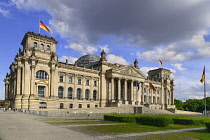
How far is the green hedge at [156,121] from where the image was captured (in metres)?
27.0

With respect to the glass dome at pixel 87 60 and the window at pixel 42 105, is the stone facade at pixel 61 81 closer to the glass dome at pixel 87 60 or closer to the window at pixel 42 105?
the window at pixel 42 105

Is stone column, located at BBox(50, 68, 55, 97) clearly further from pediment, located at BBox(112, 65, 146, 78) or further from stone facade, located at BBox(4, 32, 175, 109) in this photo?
pediment, located at BBox(112, 65, 146, 78)

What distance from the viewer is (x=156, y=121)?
27766 mm

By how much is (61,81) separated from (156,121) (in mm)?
51927

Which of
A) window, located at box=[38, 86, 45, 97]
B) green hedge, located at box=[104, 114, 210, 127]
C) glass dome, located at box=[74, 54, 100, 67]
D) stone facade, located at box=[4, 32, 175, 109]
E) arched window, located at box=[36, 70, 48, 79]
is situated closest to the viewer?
green hedge, located at box=[104, 114, 210, 127]

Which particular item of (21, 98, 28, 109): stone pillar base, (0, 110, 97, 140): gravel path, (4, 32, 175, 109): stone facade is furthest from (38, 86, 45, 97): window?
(0, 110, 97, 140): gravel path

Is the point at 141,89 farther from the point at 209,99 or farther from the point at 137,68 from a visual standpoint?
the point at 209,99

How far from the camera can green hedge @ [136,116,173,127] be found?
88.6 feet

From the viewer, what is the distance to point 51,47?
73.5 meters

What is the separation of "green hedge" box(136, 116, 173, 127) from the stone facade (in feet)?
144

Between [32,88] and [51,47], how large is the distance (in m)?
17.8

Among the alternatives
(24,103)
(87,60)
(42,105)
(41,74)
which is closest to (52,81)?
(41,74)

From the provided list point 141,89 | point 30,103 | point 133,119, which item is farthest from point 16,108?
point 141,89

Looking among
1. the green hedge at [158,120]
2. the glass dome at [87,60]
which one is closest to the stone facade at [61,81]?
the glass dome at [87,60]
